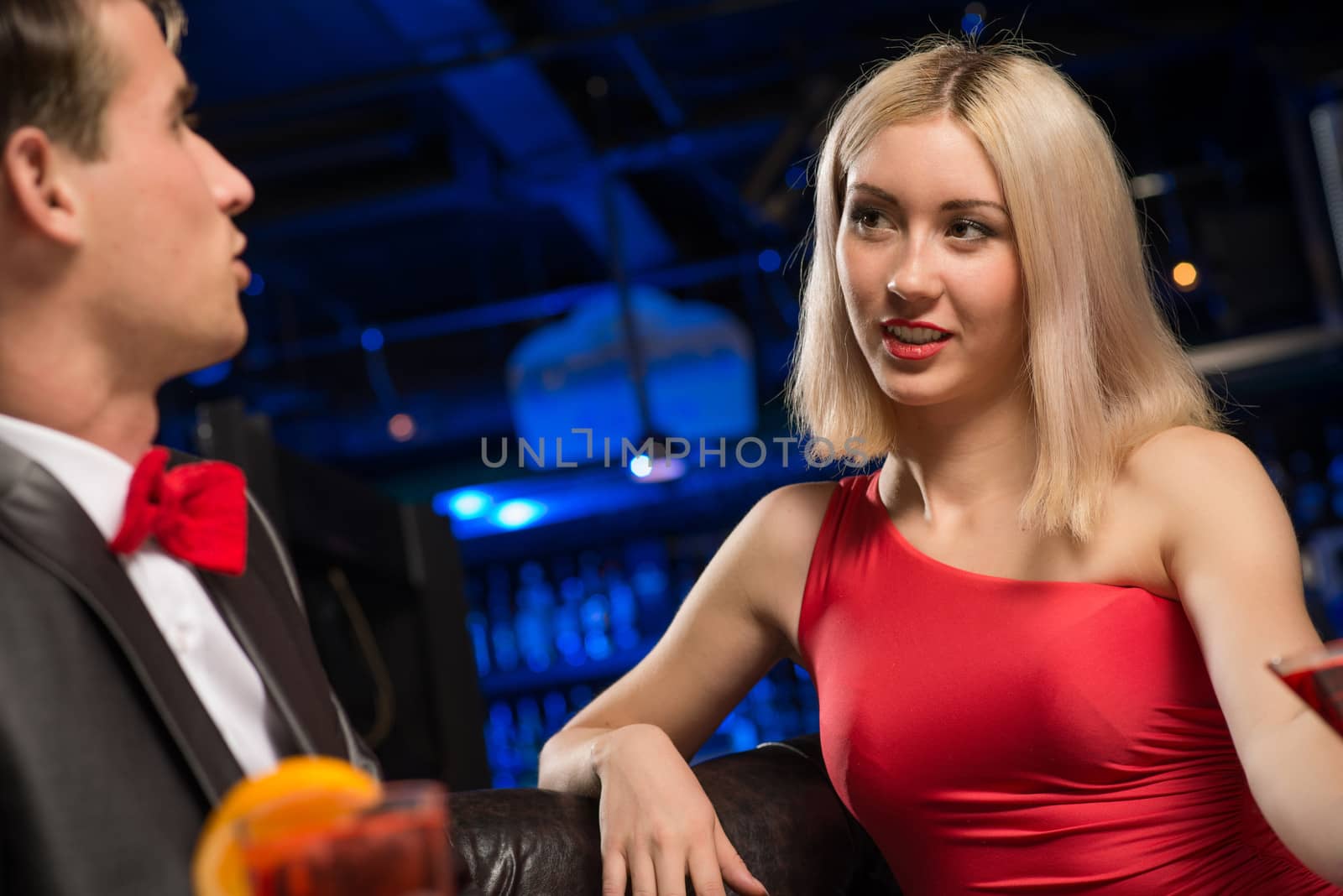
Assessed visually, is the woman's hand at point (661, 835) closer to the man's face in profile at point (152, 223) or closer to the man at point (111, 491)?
the man at point (111, 491)

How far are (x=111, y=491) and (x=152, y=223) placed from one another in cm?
18

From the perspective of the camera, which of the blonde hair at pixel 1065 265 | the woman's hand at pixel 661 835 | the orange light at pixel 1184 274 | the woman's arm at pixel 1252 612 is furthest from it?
the orange light at pixel 1184 274

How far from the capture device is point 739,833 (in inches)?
65.1

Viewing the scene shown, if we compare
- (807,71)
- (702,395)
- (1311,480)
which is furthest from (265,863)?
(1311,480)

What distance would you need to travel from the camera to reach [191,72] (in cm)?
507

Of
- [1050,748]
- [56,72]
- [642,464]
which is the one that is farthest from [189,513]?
[642,464]

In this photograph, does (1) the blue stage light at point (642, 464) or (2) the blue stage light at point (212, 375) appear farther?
(2) the blue stage light at point (212, 375)

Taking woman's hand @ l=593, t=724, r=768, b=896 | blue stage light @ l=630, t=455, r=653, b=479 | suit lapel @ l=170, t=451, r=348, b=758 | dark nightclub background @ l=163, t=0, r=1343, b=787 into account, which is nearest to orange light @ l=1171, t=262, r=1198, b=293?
dark nightclub background @ l=163, t=0, r=1343, b=787

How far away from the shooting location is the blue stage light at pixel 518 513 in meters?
6.35

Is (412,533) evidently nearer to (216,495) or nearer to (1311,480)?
(216,495)

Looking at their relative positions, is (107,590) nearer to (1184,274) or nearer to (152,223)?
(152,223)

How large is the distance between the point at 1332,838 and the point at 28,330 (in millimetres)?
1159

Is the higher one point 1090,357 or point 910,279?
point 910,279

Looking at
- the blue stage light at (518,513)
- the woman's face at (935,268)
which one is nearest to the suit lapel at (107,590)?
the woman's face at (935,268)
